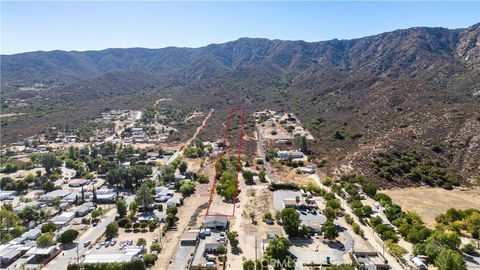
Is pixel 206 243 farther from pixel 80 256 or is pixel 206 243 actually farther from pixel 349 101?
pixel 349 101

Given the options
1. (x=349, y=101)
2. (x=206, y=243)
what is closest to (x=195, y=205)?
(x=206, y=243)

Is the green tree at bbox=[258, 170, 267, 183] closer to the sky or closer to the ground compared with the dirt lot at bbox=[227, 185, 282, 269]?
closer to the sky

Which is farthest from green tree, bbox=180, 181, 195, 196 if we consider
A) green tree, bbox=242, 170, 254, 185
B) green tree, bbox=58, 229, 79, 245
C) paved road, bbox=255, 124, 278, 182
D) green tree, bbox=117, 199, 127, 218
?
green tree, bbox=58, 229, 79, 245

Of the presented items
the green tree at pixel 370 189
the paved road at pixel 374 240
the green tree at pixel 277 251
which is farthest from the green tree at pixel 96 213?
the green tree at pixel 370 189

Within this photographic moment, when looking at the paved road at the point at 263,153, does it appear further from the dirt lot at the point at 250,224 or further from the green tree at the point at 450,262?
the green tree at the point at 450,262

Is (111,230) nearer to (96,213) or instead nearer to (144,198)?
(96,213)

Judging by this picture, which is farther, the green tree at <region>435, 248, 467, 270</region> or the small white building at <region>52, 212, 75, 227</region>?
the small white building at <region>52, 212, 75, 227</region>

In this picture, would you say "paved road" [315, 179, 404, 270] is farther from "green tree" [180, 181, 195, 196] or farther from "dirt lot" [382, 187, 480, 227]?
"green tree" [180, 181, 195, 196]
